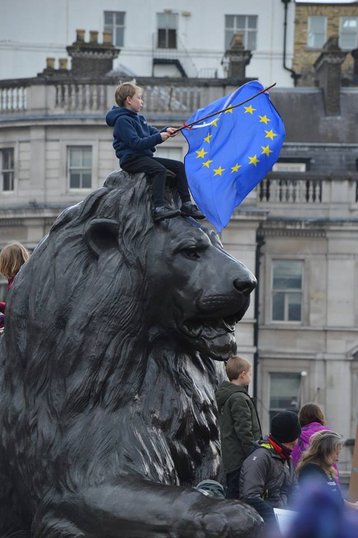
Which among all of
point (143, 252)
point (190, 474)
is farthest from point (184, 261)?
point (190, 474)

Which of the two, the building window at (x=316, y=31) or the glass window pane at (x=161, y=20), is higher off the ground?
the building window at (x=316, y=31)

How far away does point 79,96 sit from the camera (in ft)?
169

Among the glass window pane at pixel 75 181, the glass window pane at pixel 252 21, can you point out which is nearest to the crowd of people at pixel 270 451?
the glass window pane at pixel 75 181

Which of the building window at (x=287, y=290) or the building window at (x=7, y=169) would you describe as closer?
the building window at (x=7, y=169)

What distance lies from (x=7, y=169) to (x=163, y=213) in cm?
4577

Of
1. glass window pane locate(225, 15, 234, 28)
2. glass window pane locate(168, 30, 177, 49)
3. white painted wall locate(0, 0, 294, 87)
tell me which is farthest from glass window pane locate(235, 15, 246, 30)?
glass window pane locate(168, 30, 177, 49)

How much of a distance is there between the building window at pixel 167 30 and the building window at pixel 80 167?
17112 mm

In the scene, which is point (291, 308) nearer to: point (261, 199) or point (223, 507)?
point (261, 199)

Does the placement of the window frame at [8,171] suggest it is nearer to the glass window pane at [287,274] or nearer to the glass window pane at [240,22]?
the glass window pane at [287,274]

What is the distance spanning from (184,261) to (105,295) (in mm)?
314

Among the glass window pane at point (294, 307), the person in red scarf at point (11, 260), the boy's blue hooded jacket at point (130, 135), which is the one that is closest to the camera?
the boy's blue hooded jacket at point (130, 135)

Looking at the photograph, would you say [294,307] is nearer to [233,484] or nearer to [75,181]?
[75,181]

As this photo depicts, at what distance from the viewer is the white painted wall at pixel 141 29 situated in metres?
67.3

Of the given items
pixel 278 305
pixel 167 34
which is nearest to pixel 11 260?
pixel 278 305
